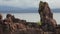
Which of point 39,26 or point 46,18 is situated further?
point 39,26

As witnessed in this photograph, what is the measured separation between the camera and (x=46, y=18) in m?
7.79

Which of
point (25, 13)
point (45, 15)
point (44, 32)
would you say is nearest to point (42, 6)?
point (45, 15)

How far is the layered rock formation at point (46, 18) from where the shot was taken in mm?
7658

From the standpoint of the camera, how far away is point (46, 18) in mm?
7793

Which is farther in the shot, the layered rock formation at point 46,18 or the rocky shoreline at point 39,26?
the layered rock formation at point 46,18

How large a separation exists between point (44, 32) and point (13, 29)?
86 centimetres

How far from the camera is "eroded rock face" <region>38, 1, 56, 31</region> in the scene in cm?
766

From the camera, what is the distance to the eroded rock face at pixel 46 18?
7.66 m

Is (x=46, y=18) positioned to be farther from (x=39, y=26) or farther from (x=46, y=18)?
(x=39, y=26)

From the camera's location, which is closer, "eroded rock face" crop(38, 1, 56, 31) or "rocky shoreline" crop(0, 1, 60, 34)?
"rocky shoreline" crop(0, 1, 60, 34)

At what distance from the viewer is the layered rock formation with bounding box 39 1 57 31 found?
766 centimetres

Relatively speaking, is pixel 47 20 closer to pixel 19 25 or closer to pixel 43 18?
pixel 43 18

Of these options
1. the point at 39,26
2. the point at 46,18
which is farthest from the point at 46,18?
the point at 39,26

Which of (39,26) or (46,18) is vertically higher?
(46,18)
